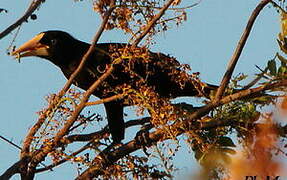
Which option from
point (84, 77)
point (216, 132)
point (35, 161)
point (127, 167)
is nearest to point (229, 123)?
point (216, 132)

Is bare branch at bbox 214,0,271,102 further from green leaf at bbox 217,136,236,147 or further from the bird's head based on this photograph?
the bird's head

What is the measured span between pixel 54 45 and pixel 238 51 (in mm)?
2363

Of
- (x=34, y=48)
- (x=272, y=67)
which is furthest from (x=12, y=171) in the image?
(x=34, y=48)

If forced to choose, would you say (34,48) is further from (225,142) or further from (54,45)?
(225,142)

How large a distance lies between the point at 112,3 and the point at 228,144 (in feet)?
3.15

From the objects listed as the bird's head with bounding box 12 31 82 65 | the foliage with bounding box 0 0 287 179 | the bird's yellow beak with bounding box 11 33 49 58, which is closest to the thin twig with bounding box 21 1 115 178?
the foliage with bounding box 0 0 287 179

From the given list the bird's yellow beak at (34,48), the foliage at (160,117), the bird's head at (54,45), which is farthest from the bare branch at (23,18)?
the bird's head at (54,45)

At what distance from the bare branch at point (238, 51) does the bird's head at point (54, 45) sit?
2.16m

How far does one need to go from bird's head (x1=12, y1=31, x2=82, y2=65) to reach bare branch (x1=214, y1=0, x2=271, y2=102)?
2.16 m

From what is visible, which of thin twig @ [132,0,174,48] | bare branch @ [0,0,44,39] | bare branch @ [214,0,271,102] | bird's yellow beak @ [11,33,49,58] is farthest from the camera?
bird's yellow beak @ [11,33,49,58]

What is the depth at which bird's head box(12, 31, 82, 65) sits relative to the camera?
4.45m

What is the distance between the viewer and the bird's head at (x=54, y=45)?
445 centimetres

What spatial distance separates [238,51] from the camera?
2.61 meters

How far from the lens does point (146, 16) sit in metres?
2.35
